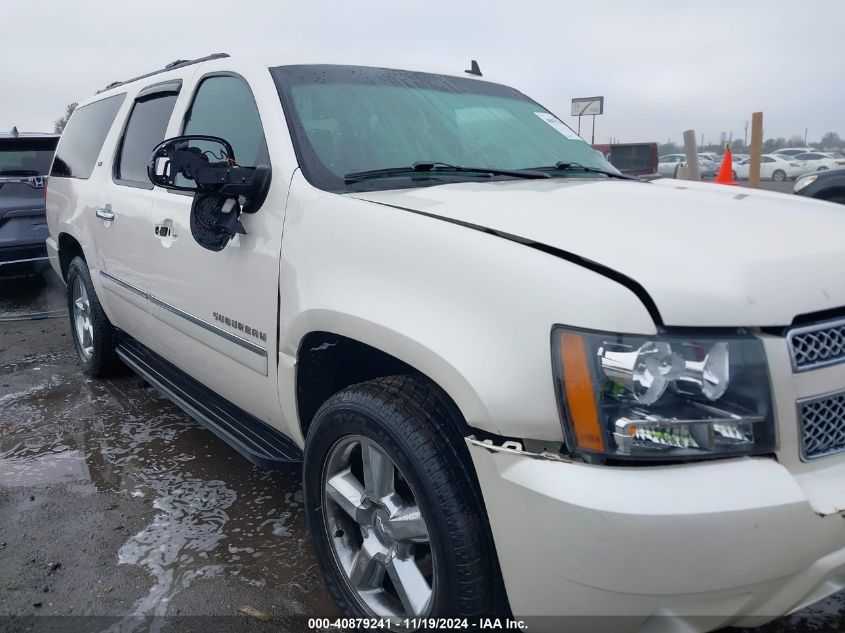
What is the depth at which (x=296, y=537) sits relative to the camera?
2.92 m

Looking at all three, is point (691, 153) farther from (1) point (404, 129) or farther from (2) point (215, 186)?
(2) point (215, 186)

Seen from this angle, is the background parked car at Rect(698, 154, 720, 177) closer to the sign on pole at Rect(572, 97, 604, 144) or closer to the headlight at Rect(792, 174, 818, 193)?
the sign on pole at Rect(572, 97, 604, 144)

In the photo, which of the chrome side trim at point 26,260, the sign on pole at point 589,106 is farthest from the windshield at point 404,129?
the sign on pole at point 589,106

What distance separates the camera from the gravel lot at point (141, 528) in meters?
2.43

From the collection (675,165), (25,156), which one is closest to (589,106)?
(25,156)

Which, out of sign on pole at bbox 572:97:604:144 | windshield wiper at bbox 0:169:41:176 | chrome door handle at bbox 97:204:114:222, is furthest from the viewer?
sign on pole at bbox 572:97:604:144

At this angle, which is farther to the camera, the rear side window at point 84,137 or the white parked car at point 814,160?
the white parked car at point 814,160

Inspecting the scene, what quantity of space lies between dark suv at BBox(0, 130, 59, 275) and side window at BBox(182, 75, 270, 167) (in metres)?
4.68

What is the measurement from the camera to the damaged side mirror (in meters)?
2.45

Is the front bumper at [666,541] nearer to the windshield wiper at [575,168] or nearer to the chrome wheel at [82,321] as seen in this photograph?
the windshield wiper at [575,168]

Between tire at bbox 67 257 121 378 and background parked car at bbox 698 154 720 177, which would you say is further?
background parked car at bbox 698 154 720 177

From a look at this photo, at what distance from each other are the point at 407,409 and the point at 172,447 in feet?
7.87

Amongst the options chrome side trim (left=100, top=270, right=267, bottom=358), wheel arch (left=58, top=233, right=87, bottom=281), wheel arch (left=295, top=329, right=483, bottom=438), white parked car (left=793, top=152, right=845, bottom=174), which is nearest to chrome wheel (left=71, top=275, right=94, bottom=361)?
wheel arch (left=58, top=233, right=87, bottom=281)

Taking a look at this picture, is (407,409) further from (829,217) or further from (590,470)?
(829,217)
